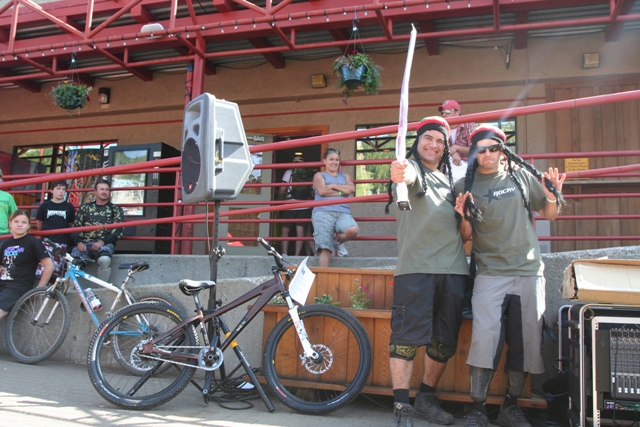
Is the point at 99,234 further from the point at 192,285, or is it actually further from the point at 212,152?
the point at 212,152

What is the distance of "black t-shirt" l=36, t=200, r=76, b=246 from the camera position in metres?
7.07

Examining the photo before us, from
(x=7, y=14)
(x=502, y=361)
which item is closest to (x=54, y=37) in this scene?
(x=7, y=14)

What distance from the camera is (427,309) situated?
3564 millimetres

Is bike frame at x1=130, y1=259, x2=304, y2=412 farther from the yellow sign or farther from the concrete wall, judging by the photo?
the yellow sign

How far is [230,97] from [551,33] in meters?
5.15

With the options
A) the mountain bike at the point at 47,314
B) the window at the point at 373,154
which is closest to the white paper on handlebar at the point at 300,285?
the mountain bike at the point at 47,314

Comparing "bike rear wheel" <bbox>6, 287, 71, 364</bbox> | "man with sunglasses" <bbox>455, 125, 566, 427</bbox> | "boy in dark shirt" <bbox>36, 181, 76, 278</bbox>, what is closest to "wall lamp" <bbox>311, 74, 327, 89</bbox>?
"boy in dark shirt" <bbox>36, 181, 76, 278</bbox>

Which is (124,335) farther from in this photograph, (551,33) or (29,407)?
(551,33)

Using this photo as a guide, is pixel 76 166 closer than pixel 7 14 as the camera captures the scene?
No

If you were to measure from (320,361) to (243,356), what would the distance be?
1.91ft

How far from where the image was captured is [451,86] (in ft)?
28.9

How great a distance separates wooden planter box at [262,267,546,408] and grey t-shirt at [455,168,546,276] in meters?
0.62

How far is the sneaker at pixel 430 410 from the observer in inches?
148

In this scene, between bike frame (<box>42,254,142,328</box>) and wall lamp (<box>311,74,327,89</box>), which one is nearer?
bike frame (<box>42,254,142,328</box>)
